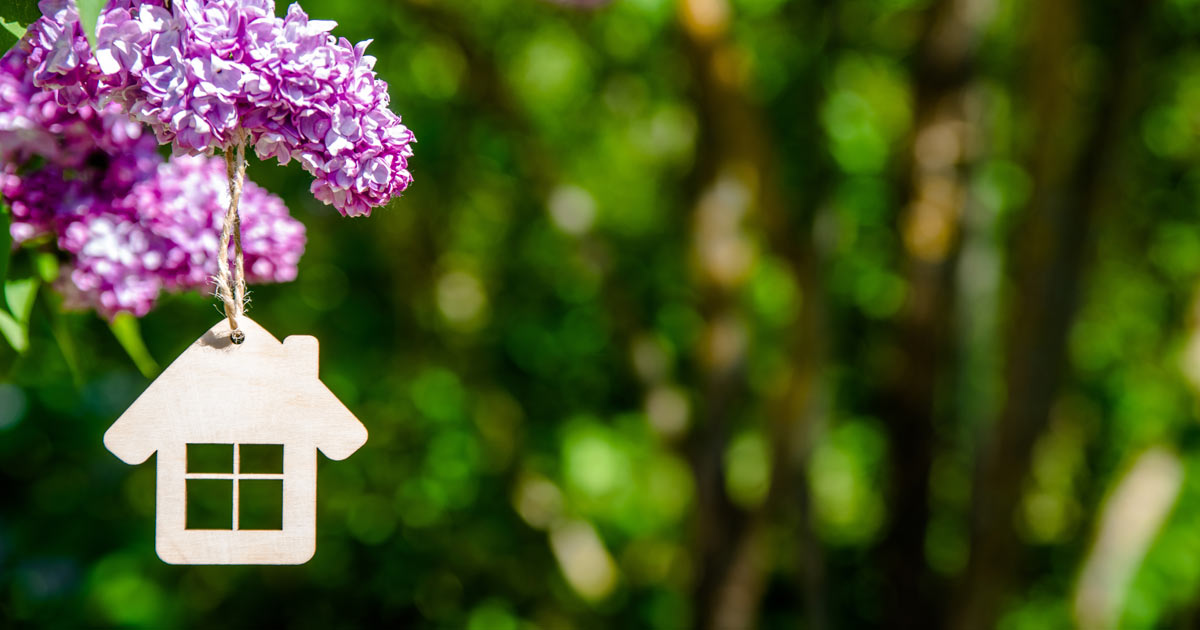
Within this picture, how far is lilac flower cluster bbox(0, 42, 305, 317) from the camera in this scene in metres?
0.78

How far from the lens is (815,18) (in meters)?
3.77

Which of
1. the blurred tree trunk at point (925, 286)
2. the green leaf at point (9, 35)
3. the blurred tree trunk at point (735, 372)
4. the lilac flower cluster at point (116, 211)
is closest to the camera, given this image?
the green leaf at point (9, 35)

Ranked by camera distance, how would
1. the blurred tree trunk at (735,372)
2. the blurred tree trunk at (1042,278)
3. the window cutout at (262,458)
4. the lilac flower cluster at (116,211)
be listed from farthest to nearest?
the window cutout at (262,458), the blurred tree trunk at (735,372), the blurred tree trunk at (1042,278), the lilac flower cluster at (116,211)

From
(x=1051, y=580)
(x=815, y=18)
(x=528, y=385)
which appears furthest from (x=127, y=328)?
(x=1051, y=580)

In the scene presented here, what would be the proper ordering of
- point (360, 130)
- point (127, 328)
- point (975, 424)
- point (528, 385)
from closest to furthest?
point (360, 130) → point (127, 328) → point (975, 424) → point (528, 385)

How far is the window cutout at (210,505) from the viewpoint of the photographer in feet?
12.3

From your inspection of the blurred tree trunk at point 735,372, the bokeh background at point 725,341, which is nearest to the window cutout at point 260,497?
the bokeh background at point 725,341

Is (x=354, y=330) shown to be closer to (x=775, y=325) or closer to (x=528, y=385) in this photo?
(x=528, y=385)

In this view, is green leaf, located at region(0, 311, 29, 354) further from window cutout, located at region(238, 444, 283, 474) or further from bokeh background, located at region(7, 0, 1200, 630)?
window cutout, located at region(238, 444, 283, 474)

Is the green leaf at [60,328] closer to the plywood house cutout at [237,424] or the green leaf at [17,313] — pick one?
the green leaf at [17,313]

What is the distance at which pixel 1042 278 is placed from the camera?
235cm

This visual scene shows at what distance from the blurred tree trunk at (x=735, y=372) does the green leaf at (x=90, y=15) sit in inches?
72.4

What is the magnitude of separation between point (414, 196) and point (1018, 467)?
2429mm

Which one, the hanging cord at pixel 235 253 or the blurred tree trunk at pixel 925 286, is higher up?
the blurred tree trunk at pixel 925 286
